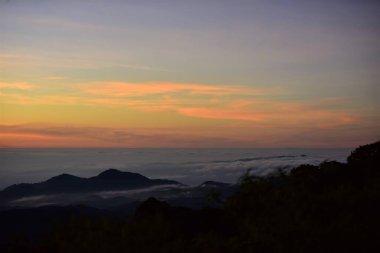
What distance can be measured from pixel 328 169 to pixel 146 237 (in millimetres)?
12883

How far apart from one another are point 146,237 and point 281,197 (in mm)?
4518

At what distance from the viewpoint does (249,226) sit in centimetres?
1209

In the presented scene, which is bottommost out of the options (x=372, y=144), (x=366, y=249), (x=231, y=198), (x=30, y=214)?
(x=30, y=214)

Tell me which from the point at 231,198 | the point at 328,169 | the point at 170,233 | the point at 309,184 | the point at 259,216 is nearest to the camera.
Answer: the point at 170,233

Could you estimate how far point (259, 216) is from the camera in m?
13.6

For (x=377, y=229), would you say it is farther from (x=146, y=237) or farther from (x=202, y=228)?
(x=146, y=237)

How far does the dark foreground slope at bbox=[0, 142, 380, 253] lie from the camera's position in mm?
10938

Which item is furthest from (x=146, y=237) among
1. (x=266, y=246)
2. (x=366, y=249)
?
(x=366, y=249)

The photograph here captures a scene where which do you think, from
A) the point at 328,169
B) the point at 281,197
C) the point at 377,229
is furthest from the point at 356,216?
the point at 328,169

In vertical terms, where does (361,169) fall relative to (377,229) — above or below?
Result: above

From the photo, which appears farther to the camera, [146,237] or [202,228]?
[202,228]

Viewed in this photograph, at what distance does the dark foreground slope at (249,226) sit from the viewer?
10938 mm

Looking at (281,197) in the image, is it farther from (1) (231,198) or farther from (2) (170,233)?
(2) (170,233)

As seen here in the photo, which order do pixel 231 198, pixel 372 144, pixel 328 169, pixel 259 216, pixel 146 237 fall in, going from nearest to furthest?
pixel 146 237
pixel 259 216
pixel 231 198
pixel 328 169
pixel 372 144
